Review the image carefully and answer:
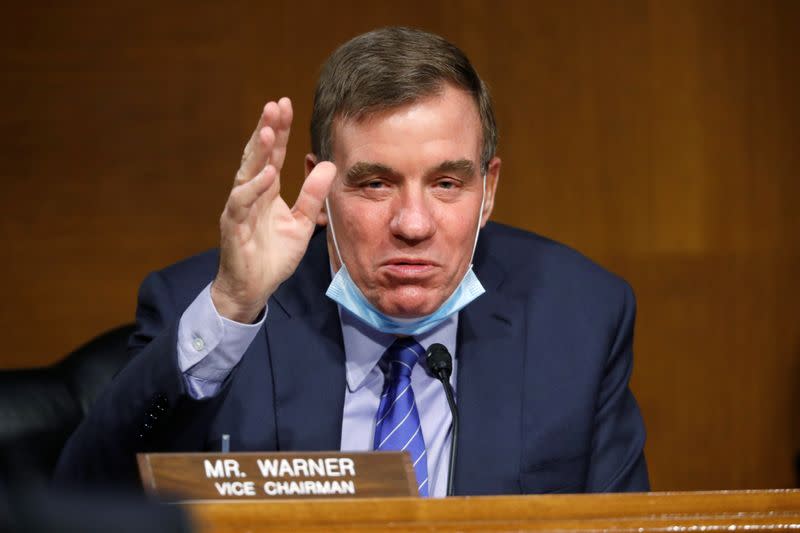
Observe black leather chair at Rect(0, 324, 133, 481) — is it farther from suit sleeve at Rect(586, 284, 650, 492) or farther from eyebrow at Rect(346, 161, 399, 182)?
suit sleeve at Rect(586, 284, 650, 492)

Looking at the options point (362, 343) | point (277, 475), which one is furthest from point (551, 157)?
point (277, 475)

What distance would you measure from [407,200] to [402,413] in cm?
39

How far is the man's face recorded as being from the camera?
1.95m

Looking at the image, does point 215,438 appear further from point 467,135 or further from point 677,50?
point 677,50

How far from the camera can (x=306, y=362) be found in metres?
2.00

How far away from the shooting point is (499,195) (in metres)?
3.51

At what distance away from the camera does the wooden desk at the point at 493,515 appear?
1.20 m

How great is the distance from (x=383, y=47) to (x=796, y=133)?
203 centimetres

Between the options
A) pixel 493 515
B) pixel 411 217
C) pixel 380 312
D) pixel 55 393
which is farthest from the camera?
pixel 55 393

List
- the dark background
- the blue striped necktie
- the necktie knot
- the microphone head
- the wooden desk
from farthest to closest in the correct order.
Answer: the dark background, the necktie knot, the blue striped necktie, the microphone head, the wooden desk

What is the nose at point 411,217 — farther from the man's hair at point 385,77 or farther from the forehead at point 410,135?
the man's hair at point 385,77

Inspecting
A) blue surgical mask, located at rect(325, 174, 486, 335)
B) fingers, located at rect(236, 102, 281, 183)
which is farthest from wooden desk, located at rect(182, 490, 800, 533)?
blue surgical mask, located at rect(325, 174, 486, 335)

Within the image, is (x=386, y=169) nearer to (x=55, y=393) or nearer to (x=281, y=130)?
(x=281, y=130)

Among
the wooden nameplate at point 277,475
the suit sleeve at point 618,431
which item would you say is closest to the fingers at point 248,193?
the wooden nameplate at point 277,475
